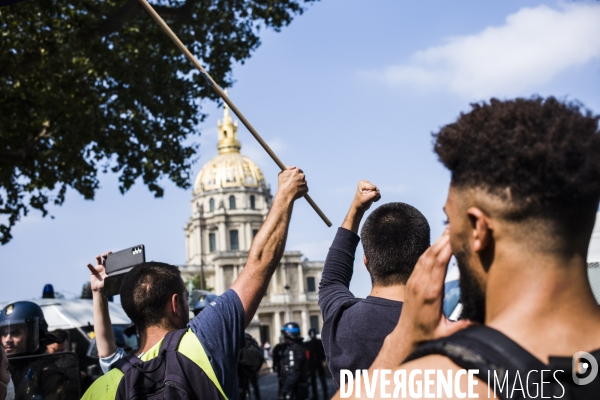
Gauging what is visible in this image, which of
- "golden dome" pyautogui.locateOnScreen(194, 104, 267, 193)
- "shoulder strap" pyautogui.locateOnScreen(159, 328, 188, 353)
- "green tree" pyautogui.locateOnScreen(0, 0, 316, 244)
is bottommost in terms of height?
"shoulder strap" pyautogui.locateOnScreen(159, 328, 188, 353)

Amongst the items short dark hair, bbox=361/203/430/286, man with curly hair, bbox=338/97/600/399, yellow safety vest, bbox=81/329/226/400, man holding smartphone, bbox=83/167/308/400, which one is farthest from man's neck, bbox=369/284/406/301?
man with curly hair, bbox=338/97/600/399

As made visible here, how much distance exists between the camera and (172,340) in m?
2.52

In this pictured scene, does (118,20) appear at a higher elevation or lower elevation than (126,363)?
higher

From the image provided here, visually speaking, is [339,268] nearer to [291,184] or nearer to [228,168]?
[291,184]

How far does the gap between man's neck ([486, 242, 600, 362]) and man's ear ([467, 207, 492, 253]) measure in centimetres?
3

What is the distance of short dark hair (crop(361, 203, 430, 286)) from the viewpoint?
2.60 metres

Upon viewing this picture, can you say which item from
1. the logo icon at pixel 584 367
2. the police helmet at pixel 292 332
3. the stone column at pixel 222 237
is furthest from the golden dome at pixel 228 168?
the logo icon at pixel 584 367

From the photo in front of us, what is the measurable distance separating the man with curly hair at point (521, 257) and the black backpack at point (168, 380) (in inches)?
45.0

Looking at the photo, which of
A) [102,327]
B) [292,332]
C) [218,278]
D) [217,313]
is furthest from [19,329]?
[218,278]

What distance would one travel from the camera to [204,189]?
107250mm

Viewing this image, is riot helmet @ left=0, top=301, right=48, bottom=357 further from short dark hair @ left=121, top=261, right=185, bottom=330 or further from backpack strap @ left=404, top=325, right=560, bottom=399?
backpack strap @ left=404, top=325, right=560, bottom=399

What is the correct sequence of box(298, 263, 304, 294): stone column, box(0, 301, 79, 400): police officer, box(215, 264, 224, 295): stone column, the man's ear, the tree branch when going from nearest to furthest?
the man's ear < box(0, 301, 79, 400): police officer < the tree branch < box(215, 264, 224, 295): stone column < box(298, 263, 304, 294): stone column

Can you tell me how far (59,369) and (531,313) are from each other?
10.8ft

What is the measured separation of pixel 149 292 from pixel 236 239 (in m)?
101
